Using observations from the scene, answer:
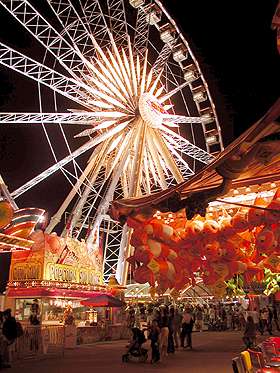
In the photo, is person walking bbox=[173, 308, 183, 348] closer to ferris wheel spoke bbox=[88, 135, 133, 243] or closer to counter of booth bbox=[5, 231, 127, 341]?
counter of booth bbox=[5, 231, 127, 341]

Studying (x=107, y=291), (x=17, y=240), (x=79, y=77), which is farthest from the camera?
(x=107, y=291)

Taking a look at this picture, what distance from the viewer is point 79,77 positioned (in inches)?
758

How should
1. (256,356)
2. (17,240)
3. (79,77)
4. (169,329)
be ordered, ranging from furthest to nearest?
(79,77), (17,240), (169,329), (256,356)

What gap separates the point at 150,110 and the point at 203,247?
38.1 ft

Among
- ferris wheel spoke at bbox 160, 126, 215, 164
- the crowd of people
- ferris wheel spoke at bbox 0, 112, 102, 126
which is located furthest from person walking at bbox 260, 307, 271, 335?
ferris wheel spoke at bbox 0, 112, 102, 126

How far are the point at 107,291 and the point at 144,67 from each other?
11574 mm

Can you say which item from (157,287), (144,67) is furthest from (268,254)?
(144,67)

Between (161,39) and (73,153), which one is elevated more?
(161,39)

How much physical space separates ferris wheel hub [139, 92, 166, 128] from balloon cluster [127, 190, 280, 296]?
10.7 m

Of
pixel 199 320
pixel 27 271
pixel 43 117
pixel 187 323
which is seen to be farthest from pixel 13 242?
pixel 199 320

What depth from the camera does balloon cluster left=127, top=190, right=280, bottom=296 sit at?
7.87 metres

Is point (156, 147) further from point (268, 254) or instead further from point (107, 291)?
point (268, 254)

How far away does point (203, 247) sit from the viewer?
8.19 metres

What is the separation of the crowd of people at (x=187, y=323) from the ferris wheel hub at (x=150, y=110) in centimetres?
745
